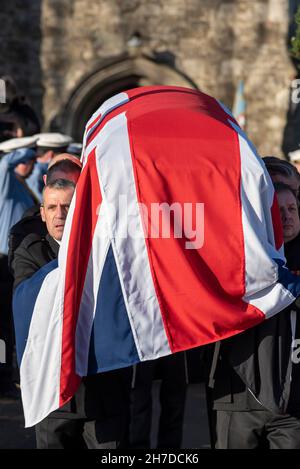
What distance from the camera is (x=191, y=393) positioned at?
20.9 ft

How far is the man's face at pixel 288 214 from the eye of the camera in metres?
3.52

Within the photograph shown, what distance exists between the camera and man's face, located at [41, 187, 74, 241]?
11.2 ft

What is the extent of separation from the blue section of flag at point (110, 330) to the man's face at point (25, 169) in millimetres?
3549

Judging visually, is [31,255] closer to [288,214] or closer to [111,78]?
[288,214]

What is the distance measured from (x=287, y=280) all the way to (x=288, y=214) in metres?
0.40

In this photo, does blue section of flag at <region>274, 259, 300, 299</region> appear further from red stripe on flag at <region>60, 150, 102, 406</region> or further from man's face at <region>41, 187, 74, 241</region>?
man's face at <region>41, 187, 74, 241</region>

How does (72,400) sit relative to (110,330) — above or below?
below

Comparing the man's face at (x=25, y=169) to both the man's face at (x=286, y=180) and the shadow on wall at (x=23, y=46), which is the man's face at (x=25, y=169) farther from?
the shadow on wall at (x=23, y=46)

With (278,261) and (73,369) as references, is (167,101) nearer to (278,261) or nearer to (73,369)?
(278,261)

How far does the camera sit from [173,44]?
13906 mm

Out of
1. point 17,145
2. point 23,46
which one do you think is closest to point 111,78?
point 23,46

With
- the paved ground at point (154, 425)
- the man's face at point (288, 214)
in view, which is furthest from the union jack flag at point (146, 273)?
the paved ground at point (154, 425)

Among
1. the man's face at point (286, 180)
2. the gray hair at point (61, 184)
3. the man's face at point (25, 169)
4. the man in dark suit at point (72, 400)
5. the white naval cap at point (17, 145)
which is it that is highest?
the white naval cap at point (17, 145)

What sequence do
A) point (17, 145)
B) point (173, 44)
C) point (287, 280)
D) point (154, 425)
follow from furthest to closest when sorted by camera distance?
point (173, 44) → point (17, 145) → point (154, 425) → point (287, 280)
